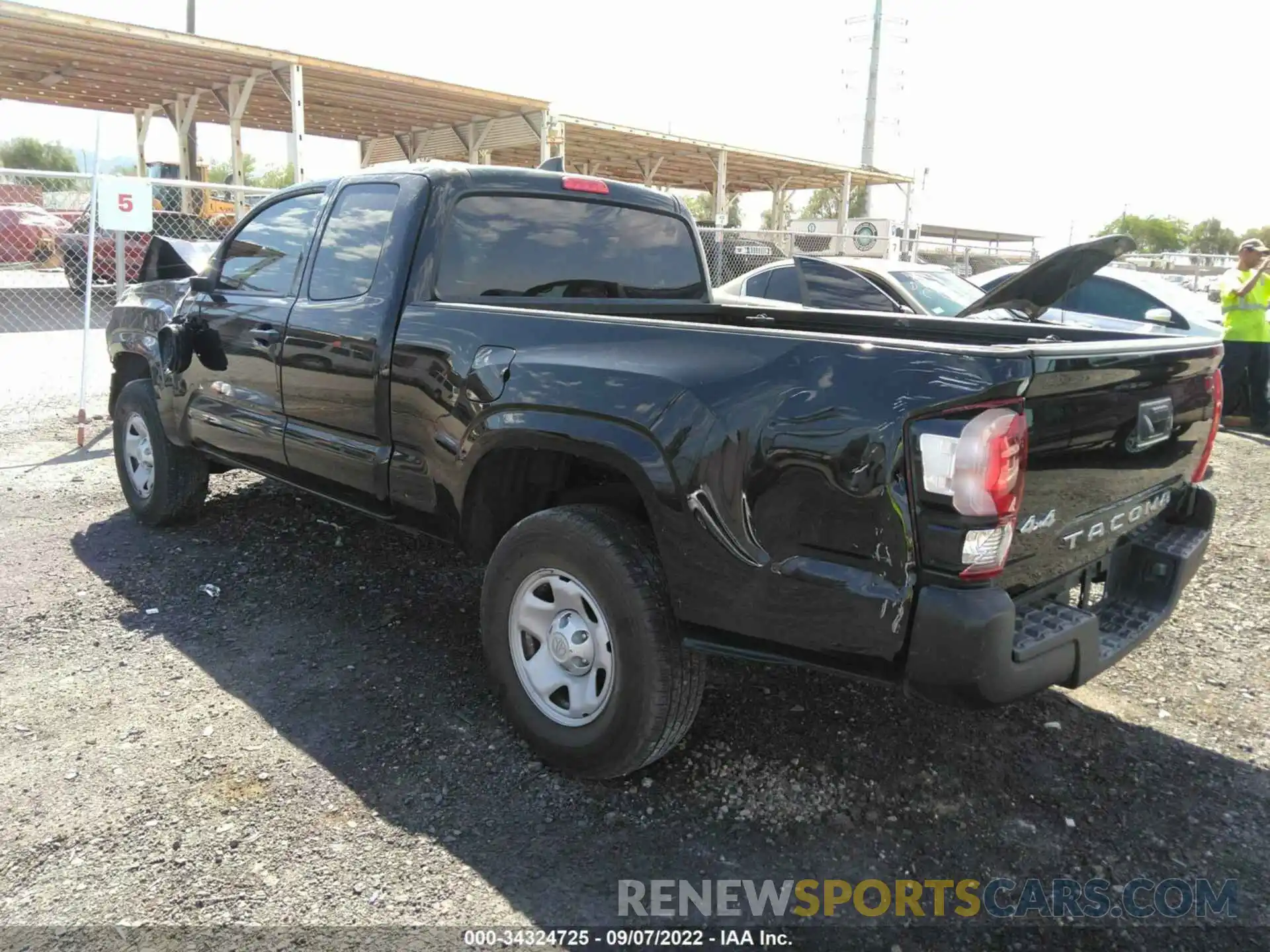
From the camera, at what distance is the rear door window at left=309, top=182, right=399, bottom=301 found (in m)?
3.69

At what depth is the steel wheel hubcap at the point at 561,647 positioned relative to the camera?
9.36 feet

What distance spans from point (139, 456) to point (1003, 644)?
5.07 meters

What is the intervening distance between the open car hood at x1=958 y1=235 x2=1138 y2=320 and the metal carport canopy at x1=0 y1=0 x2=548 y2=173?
15405 mm

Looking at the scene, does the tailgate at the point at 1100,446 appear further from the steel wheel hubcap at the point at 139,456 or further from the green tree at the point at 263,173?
the green tree at the point at 263,173

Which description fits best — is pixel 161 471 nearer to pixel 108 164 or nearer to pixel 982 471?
pixel 982 471

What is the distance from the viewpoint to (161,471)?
518 centimetres

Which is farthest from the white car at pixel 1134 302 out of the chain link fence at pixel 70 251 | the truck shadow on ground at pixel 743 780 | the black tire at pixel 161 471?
the chain link fence at pixel 70 251

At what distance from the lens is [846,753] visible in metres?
3.19

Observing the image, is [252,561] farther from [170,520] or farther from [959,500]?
[959,500]

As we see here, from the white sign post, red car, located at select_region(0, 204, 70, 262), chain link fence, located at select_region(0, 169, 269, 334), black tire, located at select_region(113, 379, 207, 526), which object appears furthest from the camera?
red car, located at select_region(0, 204, 70, 262)

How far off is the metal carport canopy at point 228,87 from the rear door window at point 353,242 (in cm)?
1351

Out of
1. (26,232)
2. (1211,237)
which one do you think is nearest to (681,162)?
(26,232)

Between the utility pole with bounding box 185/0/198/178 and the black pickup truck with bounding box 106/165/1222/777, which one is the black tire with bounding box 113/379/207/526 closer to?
the black pickup truck with bounding box 106/165/1222/777

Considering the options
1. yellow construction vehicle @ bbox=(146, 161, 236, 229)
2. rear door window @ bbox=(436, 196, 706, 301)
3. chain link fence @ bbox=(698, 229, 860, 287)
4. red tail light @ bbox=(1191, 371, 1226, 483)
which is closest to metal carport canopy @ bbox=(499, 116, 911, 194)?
chain link fence @ bbox=(698, 229, 860, 287)
